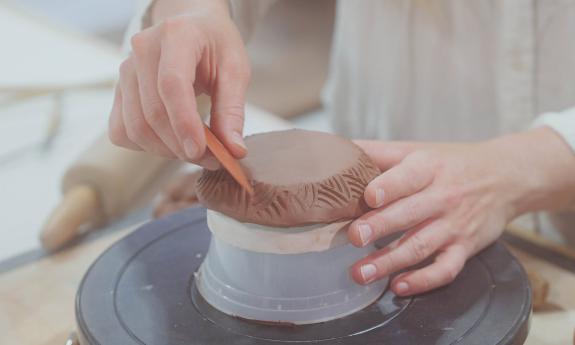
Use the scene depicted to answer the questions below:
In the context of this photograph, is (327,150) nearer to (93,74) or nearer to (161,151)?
(161,151)

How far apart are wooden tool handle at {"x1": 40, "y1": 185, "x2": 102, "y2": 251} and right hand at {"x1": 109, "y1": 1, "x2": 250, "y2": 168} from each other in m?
0.35

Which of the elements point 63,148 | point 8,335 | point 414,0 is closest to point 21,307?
point 8,335

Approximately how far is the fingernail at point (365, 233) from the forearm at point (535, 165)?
0.27 m

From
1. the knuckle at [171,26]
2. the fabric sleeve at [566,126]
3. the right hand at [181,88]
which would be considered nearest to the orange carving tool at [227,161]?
the right hand at [181,88]

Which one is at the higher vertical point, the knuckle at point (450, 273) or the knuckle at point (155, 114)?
the knuckle at point (155, 114)

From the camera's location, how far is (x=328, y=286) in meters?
0.79

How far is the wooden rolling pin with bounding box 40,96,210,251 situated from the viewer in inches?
47.9

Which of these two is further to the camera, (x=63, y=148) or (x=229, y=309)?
(x=63, y=148)

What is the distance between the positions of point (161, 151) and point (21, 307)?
0.36m

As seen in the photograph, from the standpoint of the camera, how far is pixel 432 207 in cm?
85

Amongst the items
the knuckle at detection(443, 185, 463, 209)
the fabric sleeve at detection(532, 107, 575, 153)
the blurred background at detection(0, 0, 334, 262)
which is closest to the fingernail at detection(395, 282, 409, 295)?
the knuckle at detection(443, 185, 463, 209)

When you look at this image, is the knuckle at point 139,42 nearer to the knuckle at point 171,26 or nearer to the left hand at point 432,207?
the knuckle at point 171,26

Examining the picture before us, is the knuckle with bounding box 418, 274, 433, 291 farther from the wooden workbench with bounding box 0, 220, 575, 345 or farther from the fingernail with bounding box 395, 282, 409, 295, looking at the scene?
the wooden workbench with bounding box 0, 220, 575, 345

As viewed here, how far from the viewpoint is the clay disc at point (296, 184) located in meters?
0.72
